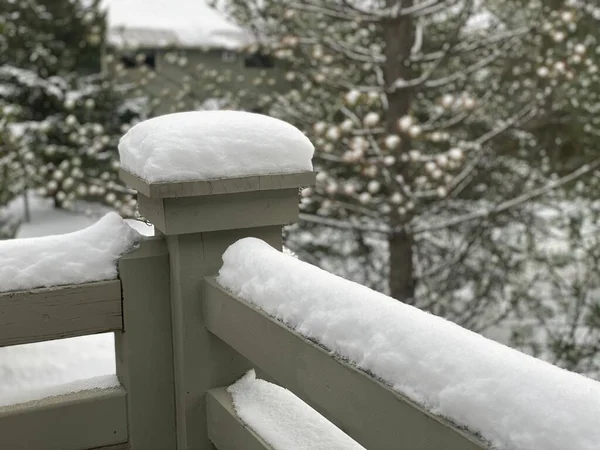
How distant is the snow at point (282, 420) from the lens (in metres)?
1.20

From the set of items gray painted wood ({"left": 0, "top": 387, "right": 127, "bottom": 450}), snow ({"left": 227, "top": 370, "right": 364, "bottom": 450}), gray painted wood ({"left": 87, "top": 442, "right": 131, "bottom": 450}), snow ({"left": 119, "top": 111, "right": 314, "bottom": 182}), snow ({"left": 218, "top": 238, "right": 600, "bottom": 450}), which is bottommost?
gray painted wood ({"left": 87, "top": 442, "right": 131, "bottom": 450})

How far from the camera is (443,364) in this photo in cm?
81

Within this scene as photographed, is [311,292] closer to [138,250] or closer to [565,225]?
[138,250]

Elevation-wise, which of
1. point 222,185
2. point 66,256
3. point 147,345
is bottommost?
point 147,345

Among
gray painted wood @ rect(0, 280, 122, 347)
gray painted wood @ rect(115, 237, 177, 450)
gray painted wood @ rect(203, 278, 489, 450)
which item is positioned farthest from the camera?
gray painted wood @ rect(115, 237, 177, 450)

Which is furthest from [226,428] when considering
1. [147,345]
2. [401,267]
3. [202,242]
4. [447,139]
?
[447,139]

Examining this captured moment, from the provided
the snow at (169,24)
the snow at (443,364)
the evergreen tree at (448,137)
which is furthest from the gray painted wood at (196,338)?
the snow at (169,24)

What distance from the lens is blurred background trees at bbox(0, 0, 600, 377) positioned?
534cm

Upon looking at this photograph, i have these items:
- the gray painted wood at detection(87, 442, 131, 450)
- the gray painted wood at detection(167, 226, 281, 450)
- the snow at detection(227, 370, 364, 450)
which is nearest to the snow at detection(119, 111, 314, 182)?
the gray painted wood at detection(167, 226, 281, 450)

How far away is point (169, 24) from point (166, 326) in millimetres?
15987

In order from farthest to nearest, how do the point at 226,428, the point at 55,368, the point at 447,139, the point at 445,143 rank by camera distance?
the point at 445,143 → the point at 447,139 → the point at 55,368 → the point at 226,428

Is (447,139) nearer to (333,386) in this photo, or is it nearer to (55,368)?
(55,368)

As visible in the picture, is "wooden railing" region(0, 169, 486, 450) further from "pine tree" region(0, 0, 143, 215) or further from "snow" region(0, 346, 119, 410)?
"pine tree" region(0, 0, 143, 215)

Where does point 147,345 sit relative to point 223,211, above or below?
below
